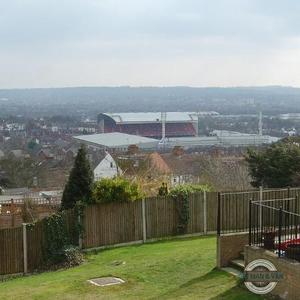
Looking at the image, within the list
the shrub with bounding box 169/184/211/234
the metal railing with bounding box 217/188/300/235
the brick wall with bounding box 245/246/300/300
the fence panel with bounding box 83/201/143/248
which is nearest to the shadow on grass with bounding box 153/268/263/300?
the brick wall with bounding box 245/246/300/300

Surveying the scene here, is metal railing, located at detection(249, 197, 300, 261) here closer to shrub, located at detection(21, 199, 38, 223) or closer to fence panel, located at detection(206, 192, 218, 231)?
fence panel, located at detection(206, 192, 218, 231)

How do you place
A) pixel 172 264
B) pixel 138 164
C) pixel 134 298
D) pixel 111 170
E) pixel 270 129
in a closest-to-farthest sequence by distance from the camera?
pixel 134 298 < pixel 172 264 < pixel 138 164 < pixel 111 170 < pixel 270 129

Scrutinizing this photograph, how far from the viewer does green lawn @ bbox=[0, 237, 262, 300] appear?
11312 mm

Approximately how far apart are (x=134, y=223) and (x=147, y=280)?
6715 mm

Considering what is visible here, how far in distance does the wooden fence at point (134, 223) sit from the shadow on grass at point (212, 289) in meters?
3.56

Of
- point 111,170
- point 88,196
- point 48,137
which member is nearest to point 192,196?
point 88,196

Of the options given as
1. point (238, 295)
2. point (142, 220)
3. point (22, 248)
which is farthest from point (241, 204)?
point (238, 295)

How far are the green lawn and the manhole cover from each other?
0.16 m

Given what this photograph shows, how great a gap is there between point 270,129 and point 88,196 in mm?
157631

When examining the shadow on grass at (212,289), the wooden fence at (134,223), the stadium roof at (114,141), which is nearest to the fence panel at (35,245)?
the wooden fence at (134,223)

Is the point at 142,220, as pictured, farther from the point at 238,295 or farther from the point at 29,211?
the point at 29,211

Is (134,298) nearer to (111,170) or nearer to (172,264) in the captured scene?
(172,264)

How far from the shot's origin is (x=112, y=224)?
738 inches

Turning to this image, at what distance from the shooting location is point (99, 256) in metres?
17.4
